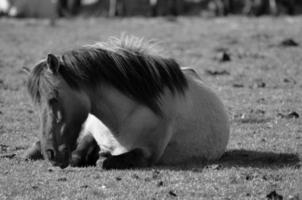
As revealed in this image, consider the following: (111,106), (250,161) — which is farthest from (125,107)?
(250,161)

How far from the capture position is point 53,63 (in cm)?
815

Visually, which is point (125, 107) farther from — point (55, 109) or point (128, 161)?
point (55, 109)

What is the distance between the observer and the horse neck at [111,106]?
28.2ft

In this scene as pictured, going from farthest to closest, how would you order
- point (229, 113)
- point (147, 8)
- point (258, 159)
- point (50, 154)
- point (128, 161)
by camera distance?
point (147, 8) < point (229, 113) < point (258, 159) < point (128, 161) < point (50, 154)

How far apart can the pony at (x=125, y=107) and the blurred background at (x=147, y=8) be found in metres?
21.2

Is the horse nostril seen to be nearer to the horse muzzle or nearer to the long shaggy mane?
the horse muzzle

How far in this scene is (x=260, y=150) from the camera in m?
9.92

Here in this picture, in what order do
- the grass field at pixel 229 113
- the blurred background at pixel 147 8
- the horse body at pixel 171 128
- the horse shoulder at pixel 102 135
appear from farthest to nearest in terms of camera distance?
the blurred background at pixel 147 8, the horse shoulder at pixel 102 135, the horse body at pixel 171 128, the grass field at pixel 229 113

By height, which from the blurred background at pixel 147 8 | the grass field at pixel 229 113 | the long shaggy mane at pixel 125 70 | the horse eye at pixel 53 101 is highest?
the long shaggy mane at pixel 125 70

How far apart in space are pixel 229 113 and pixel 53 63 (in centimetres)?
507

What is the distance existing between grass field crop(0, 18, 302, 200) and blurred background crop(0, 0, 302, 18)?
6.61 meters

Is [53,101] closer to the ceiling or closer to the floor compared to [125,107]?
closer to the ceiling

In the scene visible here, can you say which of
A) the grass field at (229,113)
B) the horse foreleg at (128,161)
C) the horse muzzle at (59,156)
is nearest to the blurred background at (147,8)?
the grass field at (229,113)

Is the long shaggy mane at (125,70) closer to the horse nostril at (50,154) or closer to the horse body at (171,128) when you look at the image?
the horse body at (171,128)
